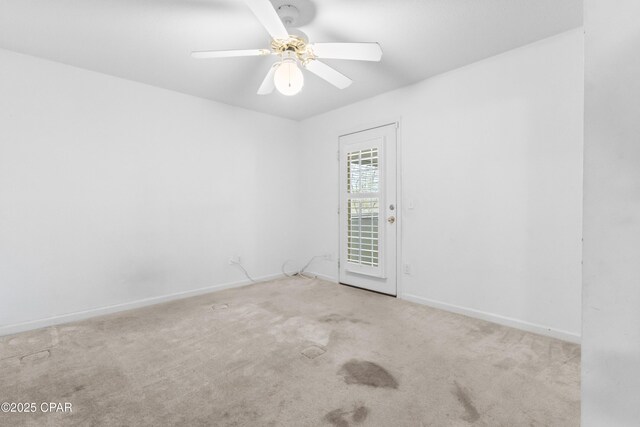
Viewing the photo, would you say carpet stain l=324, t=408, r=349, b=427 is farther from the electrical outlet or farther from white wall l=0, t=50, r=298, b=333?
white wall l=0, t=50, r=298, b=333

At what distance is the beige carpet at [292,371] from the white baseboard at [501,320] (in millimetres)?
79

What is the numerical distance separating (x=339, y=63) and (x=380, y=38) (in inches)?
20.1

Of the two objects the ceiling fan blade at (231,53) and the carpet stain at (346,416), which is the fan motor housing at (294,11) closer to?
the ceiling fan blade at (231,53)

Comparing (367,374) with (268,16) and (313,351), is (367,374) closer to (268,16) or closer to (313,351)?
(313,351)

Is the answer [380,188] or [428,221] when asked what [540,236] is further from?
[380,188]

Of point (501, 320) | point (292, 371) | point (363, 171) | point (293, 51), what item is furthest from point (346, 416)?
point (363, 171)

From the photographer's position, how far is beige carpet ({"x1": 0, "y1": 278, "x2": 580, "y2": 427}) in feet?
4.95

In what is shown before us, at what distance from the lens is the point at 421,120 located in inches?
126

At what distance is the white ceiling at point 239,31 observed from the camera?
1974 mm

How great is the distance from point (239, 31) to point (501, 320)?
324 centimetres

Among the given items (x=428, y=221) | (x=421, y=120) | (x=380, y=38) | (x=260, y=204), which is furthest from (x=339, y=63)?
A: (x=260, y=204)

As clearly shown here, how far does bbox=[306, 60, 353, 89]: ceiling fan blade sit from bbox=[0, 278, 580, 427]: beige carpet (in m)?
2.11

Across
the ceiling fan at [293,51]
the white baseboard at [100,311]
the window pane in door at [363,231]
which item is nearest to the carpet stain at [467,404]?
the window pane in door at [363,231]

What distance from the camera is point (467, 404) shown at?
1.58 meters
